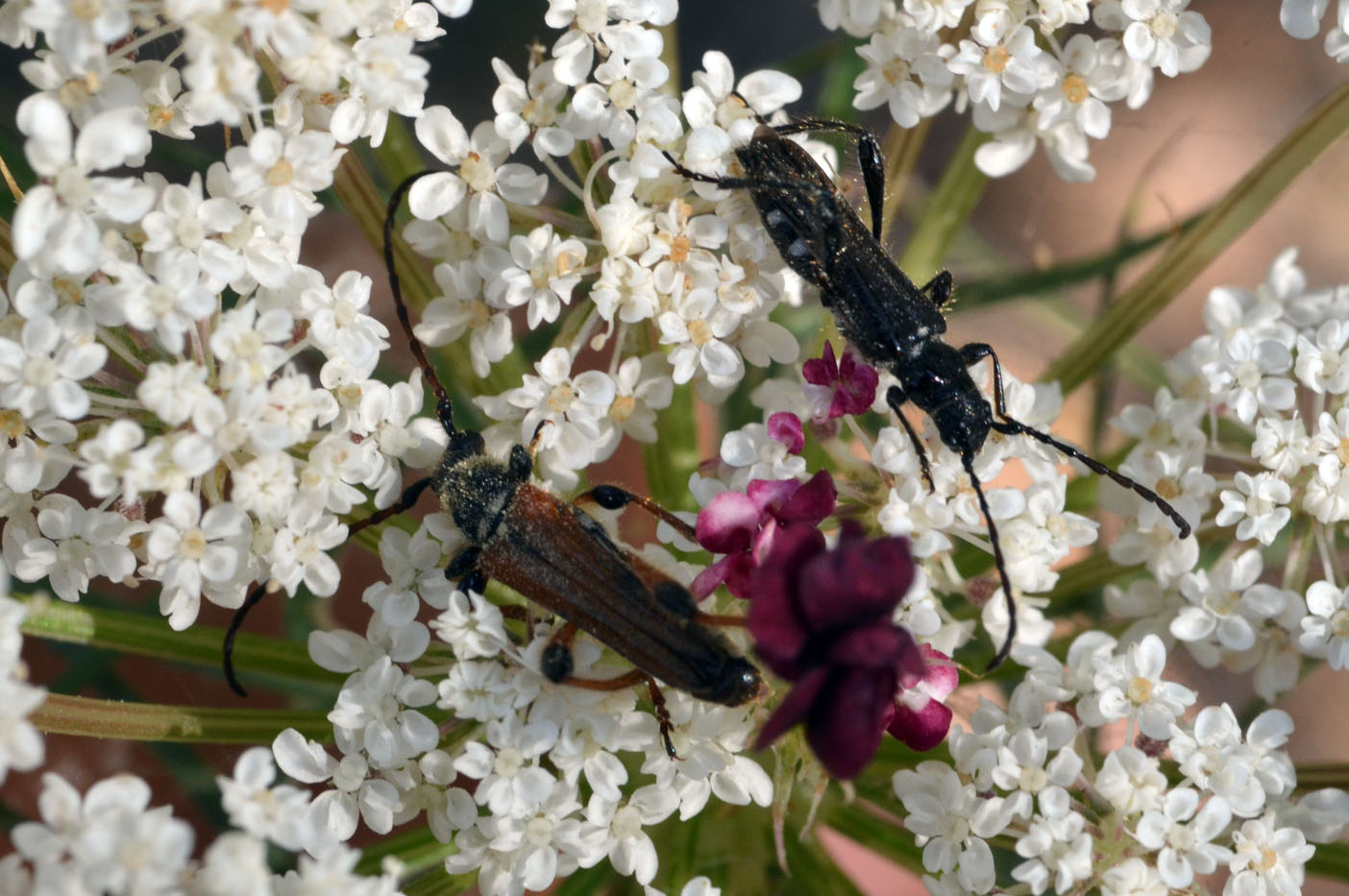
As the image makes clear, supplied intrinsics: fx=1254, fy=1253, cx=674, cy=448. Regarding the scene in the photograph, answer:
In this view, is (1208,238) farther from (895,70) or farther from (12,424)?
(12,424)

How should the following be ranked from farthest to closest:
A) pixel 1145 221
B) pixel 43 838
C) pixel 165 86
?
pixel 1145 221, pixel 165 86, pixel 43 838

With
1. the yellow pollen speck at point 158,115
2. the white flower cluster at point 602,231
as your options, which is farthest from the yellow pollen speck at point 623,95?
the yellow pollen speck at point 158,115

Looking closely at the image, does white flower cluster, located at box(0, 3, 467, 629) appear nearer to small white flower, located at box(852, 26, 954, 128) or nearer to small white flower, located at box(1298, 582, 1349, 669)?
small white flower, located at box(852, 26, 954, 128)

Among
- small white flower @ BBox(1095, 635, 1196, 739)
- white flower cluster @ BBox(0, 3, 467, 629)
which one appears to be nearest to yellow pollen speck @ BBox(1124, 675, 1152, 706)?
small white flower @ BBox(1095, 635, 1196, 739)

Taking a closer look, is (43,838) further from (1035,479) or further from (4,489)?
(1035,479)

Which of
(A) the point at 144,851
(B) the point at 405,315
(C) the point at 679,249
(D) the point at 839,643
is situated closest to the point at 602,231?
(C) the point at 679,249

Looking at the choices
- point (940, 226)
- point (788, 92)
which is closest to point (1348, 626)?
point (940, 226)
